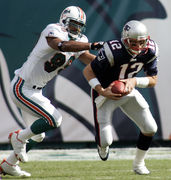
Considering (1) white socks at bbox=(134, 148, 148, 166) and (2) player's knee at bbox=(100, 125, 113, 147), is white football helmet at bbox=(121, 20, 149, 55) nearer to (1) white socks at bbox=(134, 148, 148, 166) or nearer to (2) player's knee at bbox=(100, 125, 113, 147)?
(2) player's knee at bbox=(100, 125, 113, 147)

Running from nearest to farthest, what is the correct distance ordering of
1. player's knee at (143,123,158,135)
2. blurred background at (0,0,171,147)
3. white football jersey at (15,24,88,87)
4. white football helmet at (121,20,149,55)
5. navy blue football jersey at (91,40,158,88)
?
white football helmet at (121,20,149,55) → navy blue football jersey at (91,40,158,88) → player's knee at (143,123,158,135) → white football jersey at (15,24,88,87) → blurred background at (0,0,171,147)

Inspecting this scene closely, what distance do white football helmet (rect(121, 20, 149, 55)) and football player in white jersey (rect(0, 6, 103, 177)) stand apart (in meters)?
0.36

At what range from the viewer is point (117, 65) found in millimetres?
4113

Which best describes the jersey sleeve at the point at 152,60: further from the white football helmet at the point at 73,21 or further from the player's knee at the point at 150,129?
the white football helmet at the point at 73,21

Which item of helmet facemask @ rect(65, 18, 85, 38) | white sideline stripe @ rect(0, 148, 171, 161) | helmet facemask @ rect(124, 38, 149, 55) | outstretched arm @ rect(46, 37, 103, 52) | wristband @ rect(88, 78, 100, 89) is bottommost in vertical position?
white sideline stripe @ rect(0, 148, 171, 161)

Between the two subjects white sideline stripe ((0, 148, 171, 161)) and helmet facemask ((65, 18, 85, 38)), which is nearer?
helmet facemask ((65, 18, 85, 38))

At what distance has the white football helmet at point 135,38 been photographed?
155 inches

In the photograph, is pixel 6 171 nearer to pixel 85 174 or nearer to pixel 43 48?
pixel 85 174

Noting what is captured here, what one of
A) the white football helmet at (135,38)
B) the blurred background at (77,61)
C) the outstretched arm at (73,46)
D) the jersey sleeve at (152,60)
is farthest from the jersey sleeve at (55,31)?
the blurred background at (77,61)

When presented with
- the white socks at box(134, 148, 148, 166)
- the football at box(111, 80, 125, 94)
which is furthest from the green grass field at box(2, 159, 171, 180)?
the football at box(111, 80, 125, 94)

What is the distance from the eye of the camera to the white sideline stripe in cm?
557

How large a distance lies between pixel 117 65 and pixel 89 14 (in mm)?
2209

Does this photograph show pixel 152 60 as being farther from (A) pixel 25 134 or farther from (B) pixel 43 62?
(A) pixel 25 134

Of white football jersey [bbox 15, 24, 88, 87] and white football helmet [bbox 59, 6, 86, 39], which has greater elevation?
white football helmet [bbox 59, 6, 86, 39]
